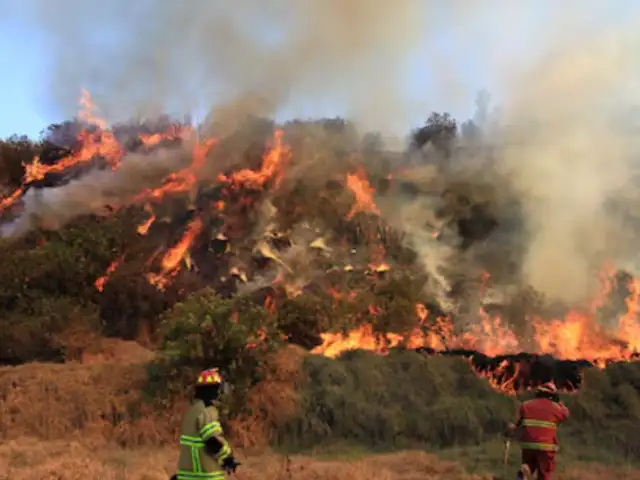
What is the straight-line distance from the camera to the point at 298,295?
62.2 feet

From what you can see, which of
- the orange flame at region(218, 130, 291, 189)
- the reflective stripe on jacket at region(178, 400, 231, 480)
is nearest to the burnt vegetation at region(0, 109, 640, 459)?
the orange flame at region(218, 130, 291, 189)

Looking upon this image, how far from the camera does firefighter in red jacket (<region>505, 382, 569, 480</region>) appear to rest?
8688 millimetres

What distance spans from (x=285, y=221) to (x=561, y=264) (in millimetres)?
8417

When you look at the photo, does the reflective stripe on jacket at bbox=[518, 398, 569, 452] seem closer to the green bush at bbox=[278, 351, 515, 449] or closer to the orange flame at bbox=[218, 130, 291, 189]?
the green bush at bbox=[278, 351, 515, 449]

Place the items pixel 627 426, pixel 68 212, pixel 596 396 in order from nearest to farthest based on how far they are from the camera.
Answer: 1. pixel 627 426
2. pixel 596 396
3. pixel 68 212

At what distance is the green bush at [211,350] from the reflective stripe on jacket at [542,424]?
7.11 meters

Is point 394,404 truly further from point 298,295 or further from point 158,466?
point 158,466

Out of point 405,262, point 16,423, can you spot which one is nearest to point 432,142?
point 405,262

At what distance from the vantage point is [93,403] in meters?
14.8

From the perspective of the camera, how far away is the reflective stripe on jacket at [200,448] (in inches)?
260

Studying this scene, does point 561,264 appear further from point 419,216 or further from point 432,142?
point 432,142

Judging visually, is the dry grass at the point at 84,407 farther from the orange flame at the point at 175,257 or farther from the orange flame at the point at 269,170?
the orange flame at the point at 269,170

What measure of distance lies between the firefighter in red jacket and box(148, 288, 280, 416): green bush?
7051 millimetres

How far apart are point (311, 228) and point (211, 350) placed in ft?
26.3
